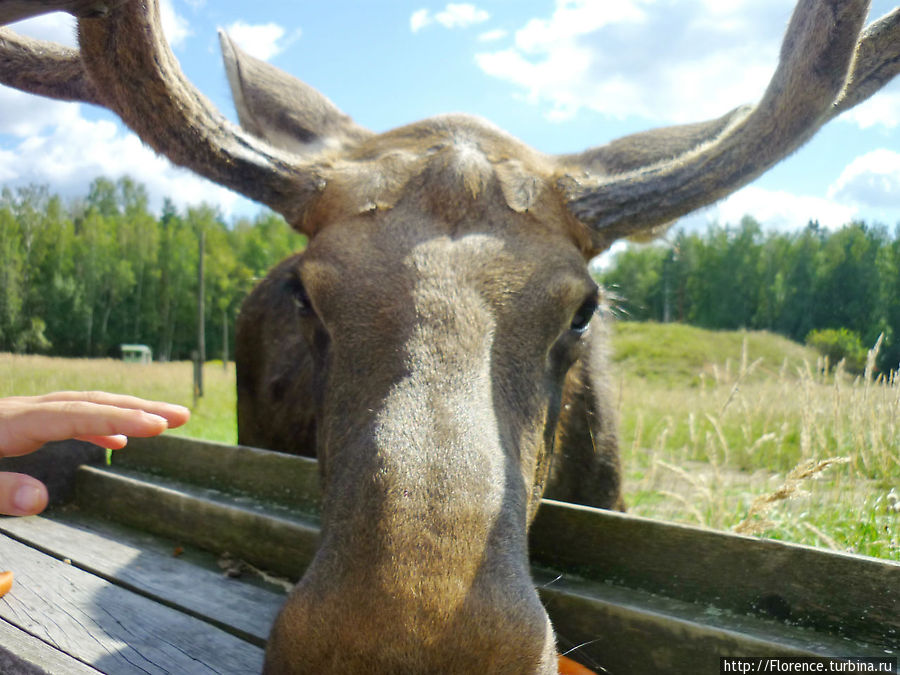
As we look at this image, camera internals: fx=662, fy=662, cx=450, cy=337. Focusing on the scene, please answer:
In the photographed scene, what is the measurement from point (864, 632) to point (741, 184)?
162 centimetres

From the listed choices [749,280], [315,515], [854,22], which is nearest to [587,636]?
[315,515]

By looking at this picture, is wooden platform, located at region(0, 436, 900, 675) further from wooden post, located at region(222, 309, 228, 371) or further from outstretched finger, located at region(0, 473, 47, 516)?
wooden post, located at region(222, 309, 228, 371)

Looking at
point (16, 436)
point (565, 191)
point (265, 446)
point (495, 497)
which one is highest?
point (565, 191)

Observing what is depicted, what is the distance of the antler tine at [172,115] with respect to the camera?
2.27m

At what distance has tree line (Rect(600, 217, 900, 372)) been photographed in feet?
20.6

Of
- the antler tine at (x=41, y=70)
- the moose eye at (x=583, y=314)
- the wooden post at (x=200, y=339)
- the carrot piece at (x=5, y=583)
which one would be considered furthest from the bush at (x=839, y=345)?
the wooden post at (x=200, y=339)

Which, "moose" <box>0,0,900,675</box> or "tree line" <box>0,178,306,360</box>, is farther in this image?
"tree line" <box>0,178,306,360</box>

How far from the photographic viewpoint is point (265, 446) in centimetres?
497

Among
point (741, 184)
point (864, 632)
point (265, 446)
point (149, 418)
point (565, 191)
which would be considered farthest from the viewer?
point (265, 446)

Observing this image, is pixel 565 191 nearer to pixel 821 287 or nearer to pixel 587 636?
pixel 587 636

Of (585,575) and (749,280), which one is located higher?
(749,280)

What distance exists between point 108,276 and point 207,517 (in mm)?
5895

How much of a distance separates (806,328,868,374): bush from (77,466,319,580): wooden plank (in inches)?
203

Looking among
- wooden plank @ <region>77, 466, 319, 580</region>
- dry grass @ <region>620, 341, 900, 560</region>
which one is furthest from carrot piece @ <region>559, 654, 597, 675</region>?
dry grass @ <region>620, 341, 900, 560</region>
